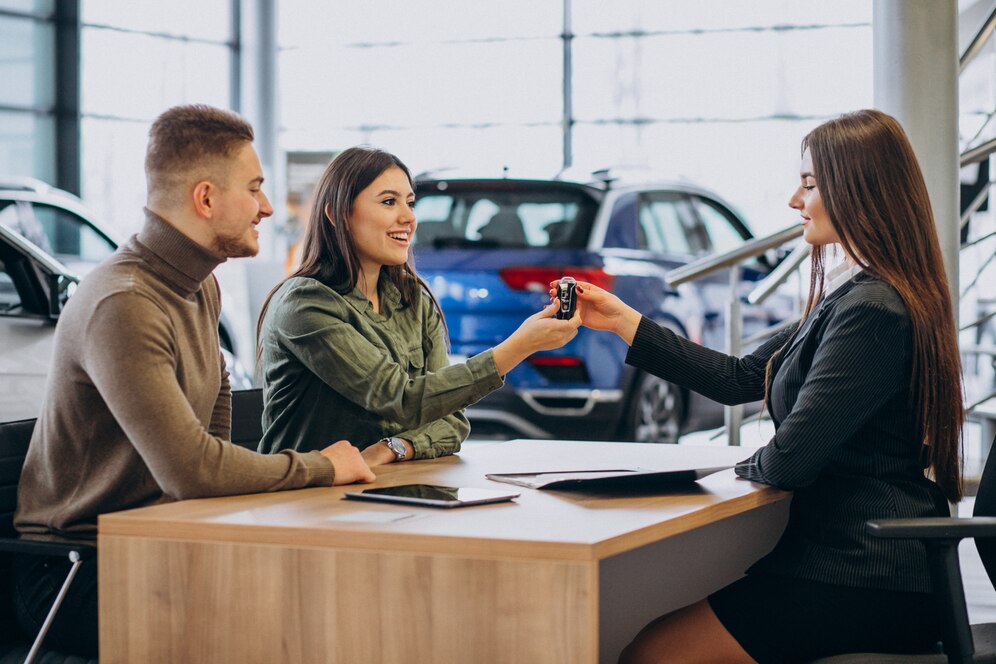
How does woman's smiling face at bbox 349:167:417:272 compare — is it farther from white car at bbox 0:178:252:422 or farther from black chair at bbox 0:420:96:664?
white car at bbox 0:178:252:422

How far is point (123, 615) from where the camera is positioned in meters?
1.91

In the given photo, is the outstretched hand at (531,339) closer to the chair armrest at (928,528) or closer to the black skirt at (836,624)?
the black skirt at (836,624)

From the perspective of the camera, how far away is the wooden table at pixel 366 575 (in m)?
1.70

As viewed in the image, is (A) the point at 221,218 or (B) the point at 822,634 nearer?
(B) the point at 822,634

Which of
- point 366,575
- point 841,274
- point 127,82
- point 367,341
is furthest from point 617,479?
point 127,82

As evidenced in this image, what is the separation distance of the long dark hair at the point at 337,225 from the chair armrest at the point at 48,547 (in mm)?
898

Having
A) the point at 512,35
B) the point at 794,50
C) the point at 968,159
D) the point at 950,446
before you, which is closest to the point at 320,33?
the point at 512,35

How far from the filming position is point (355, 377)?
256 centimetres

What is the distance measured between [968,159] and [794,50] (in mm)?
8007

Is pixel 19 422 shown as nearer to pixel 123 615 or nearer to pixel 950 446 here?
pixel 123 615

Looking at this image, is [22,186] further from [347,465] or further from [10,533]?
[347,465]

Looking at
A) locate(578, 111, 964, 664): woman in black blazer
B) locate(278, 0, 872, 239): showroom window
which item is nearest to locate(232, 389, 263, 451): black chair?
locate(578, 111, 964, 664): woman in black blazer

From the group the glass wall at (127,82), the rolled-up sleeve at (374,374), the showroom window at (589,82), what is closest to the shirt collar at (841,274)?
the rolled-up sleeve at (374,374)

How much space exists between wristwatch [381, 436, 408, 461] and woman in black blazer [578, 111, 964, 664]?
2.30 ft
